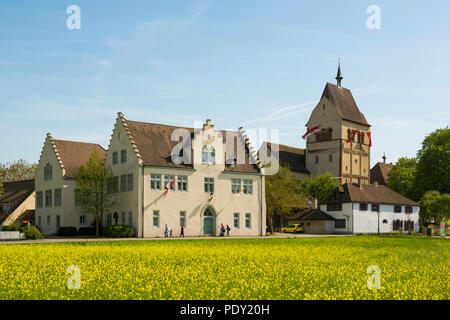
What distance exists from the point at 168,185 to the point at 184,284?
4524 centimetres

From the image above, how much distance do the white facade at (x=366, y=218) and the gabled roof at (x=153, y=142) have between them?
78.2ft

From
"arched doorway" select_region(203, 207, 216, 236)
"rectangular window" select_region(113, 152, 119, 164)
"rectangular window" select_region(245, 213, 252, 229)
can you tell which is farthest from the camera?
"rectangular window" select_region(245, 213, 252, 229)

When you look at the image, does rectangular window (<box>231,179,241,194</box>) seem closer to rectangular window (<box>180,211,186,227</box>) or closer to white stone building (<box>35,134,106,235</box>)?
rectangular window (<box>180,211,186,227</box>)

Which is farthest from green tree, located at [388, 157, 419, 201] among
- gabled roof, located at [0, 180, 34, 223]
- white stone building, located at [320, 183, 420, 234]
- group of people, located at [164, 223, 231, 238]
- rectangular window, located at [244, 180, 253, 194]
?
gabled roof, located at [0, 180, 34, 223]

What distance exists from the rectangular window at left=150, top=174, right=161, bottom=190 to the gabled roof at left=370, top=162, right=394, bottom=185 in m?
76.5

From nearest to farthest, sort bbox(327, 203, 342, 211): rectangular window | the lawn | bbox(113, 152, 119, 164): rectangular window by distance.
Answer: the lawn
bbox(113, 152, 119, 164): rectangular window
bbox(327, 203, 342, 211): rectangular window

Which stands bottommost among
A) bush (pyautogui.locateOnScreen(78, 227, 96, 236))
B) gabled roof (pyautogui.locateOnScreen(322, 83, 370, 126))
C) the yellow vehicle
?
the yellow vehicle

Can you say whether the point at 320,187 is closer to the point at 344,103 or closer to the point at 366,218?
the point at 366,218

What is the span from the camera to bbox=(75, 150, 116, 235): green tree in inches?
2480

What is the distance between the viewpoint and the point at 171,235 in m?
60.9

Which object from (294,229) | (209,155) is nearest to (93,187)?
(209,155)

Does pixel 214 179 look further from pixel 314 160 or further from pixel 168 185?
pixel 314 160
